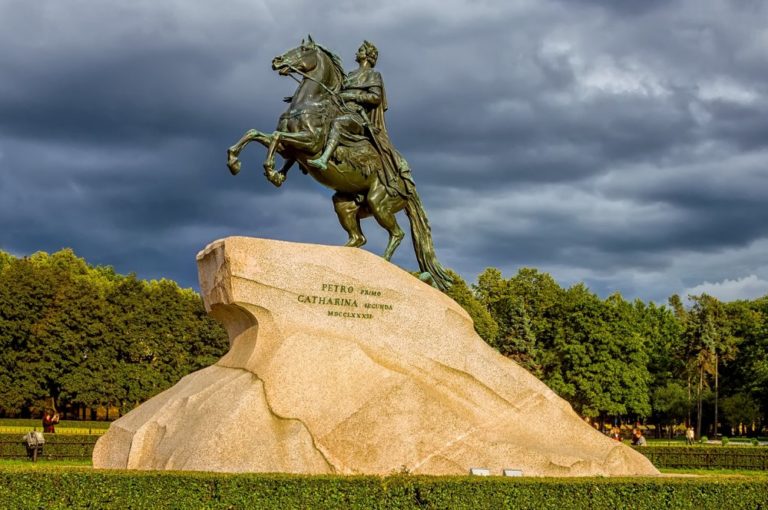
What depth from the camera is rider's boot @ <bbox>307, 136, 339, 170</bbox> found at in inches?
618

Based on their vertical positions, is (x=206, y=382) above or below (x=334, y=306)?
below

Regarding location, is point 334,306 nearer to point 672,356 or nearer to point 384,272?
point 384,272

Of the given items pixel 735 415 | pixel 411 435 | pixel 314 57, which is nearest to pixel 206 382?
pixel 411 435

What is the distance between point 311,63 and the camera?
16.4 meters

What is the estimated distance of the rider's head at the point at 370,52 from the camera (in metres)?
17.7

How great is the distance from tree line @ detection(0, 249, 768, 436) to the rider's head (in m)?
35.6

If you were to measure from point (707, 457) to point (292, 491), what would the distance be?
18.3 metres

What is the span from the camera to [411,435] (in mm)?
13203

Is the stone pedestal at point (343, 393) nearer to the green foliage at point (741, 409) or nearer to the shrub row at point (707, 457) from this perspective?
the shrub row at point (707, 457)

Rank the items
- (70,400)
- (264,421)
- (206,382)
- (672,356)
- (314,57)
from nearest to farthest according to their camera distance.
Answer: (264,421) < (206,382) < (314,57) < (70,400) < (672,356)

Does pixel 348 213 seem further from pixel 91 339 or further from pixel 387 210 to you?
pixel 91 339

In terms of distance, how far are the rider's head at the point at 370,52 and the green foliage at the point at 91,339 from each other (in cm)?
3557

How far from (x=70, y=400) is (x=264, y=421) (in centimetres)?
4041

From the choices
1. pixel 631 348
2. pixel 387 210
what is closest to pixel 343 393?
pixel 387 210
